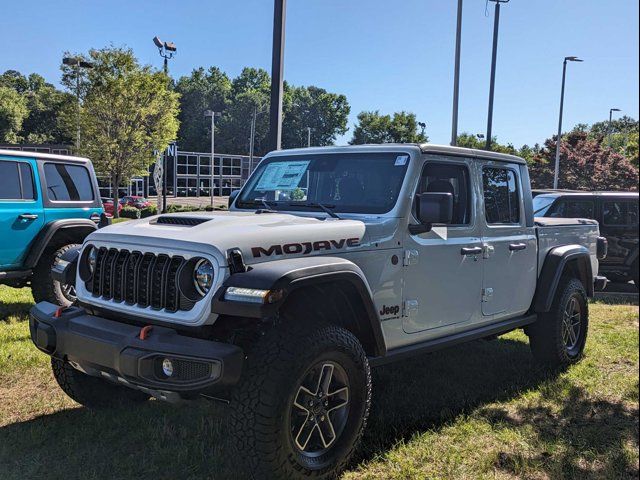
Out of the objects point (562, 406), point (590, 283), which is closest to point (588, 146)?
point (590, 283)

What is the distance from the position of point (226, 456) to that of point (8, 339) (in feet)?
11.9

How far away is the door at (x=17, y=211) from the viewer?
6824 millimetres

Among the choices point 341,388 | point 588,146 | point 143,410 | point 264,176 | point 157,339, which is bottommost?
point 143,410

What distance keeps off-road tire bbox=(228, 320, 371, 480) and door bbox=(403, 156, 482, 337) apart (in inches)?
34.1

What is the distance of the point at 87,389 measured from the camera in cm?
409

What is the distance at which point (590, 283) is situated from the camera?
19.5 feet

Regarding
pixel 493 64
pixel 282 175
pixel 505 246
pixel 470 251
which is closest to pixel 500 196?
pixel 505 246

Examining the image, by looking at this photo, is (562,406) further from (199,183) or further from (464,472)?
(199,183)

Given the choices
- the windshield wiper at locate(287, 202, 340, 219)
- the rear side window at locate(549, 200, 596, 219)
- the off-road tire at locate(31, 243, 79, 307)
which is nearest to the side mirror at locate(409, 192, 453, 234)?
the windshield wiper at locate(287, 202, 340, 219)

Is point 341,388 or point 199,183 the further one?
point 199,183

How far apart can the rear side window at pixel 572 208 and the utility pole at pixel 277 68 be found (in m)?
5.16

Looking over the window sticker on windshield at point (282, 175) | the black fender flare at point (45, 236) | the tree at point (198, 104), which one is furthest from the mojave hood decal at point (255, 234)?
the tree at point (198, 104)

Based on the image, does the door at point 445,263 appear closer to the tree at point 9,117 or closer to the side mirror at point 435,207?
the side mirror at point 435,207

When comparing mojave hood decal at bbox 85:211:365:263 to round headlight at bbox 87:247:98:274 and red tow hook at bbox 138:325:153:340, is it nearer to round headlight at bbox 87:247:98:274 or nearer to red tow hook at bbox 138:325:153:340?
round headlight at bbox 87:247:98:274
